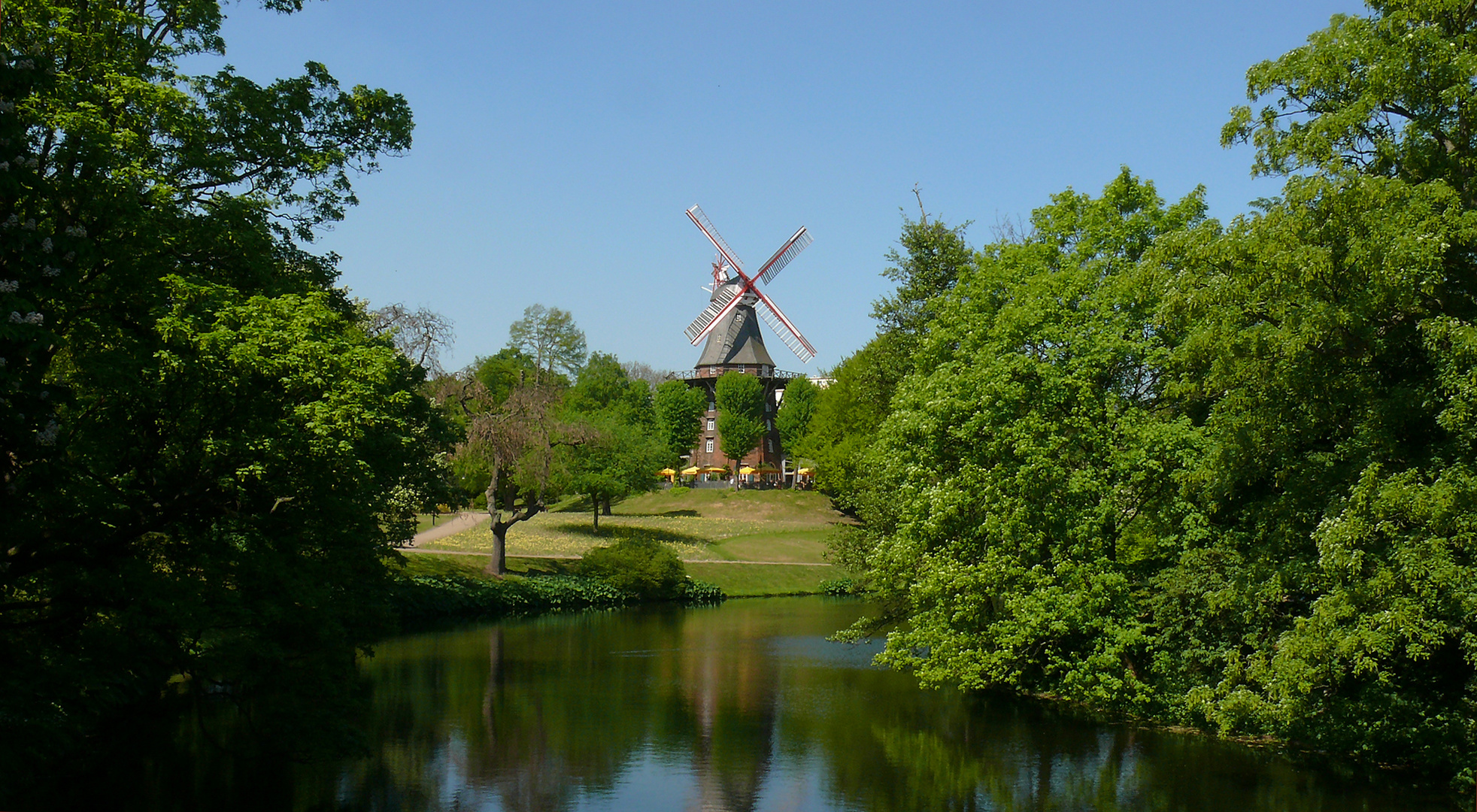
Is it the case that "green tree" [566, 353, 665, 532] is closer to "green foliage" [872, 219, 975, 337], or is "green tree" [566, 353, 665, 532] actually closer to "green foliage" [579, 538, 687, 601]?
"green foliage" [579, 538, 687, 601]

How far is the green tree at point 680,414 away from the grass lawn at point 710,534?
6075 mm

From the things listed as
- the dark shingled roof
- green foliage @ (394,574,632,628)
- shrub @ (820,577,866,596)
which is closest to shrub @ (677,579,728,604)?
green foliage @ (394,574,632,628)

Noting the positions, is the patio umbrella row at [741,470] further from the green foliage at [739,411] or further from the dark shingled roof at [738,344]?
the dark shingled roof at [738,344]

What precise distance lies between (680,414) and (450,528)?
31.0 m

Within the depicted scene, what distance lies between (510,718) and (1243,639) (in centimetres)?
1465

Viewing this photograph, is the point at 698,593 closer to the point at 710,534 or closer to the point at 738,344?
the point at 710,534

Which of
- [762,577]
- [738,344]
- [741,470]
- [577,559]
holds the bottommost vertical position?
[762,577]

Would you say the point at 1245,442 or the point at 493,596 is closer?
the point at 1245,442

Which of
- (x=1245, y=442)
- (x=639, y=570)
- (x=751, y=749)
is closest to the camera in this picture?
(x=1245, y=442)

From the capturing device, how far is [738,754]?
20.9 meters

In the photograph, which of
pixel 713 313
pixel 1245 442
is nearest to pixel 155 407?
pixel 1245 442

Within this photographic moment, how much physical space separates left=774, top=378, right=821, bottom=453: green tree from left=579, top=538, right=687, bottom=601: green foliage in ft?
127

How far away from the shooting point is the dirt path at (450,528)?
181 ft

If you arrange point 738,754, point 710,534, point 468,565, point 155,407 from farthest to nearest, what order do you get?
1. point 710,534
2. point 468,565
3. point 738,754
4. point 155,407
